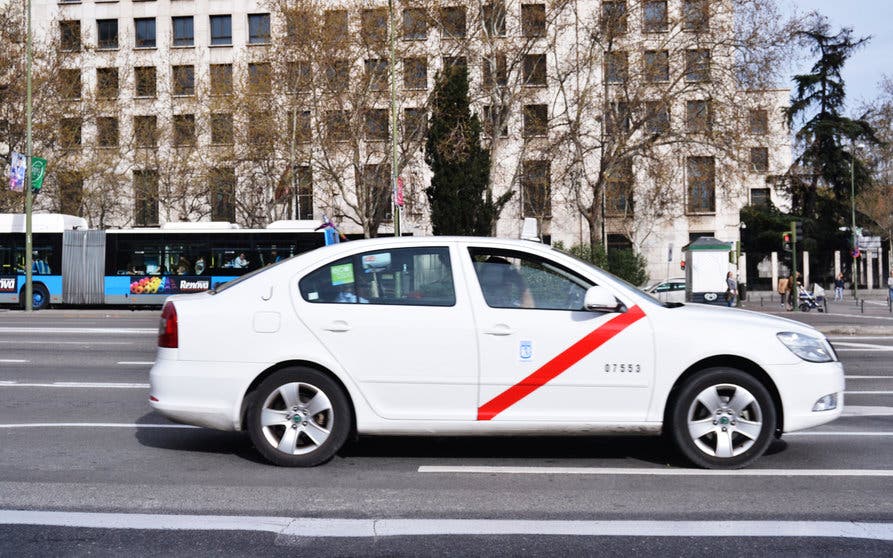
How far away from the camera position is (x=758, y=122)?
3250cm

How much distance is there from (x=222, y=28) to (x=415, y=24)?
1019 inches

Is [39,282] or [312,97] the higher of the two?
[312,97]

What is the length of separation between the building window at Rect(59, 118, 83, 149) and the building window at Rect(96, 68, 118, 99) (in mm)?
2814

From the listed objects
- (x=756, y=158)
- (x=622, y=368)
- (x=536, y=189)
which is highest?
(x=536, y=189)

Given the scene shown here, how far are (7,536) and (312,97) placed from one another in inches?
1393

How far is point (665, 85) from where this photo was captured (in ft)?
110

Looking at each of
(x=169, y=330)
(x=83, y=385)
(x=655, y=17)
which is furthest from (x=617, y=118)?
(x=169, y=330)

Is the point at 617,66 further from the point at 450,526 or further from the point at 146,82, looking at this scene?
the point at 450,526

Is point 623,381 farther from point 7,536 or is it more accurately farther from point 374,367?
point 7,536

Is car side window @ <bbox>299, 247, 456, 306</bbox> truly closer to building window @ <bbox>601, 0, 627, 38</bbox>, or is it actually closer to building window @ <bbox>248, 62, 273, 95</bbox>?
building window @ <bbox>601, 0, 627, 38</bbox>

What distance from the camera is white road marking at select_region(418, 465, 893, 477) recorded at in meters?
5.91

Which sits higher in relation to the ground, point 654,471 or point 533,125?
point 533,125

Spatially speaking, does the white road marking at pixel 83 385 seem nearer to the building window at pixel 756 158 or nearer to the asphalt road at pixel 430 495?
the asphalt road at pixel 430 495

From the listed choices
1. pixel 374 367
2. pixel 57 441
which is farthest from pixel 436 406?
pixel 57 441
